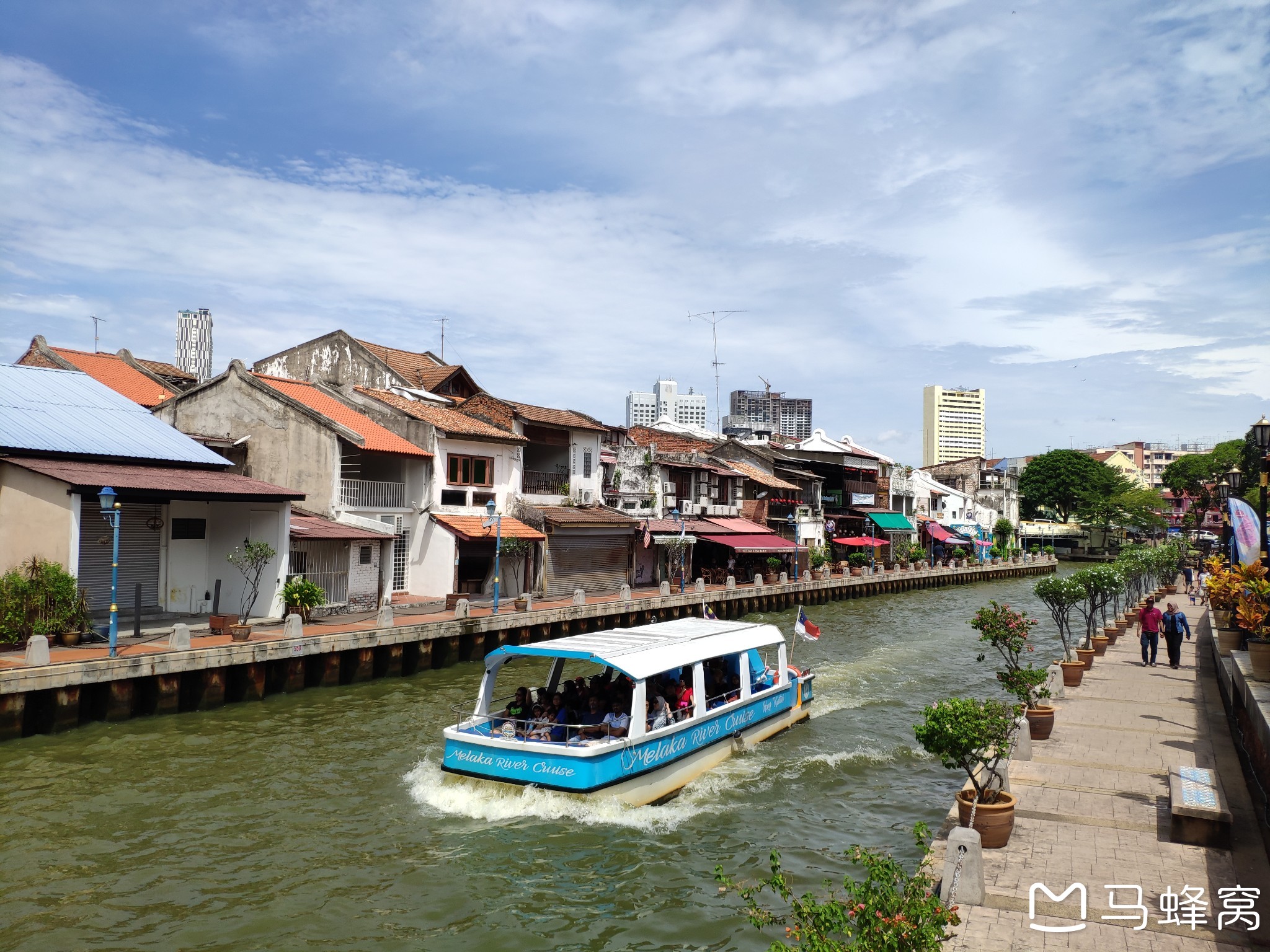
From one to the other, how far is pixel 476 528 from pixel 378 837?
20.7 m

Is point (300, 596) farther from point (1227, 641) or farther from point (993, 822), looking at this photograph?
point (1227, 641)

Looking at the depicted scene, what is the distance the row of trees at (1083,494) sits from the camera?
9656 cm

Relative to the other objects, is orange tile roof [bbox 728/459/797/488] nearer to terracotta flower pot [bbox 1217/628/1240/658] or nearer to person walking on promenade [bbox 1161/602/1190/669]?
person walking on promenade [bbox 1161/602/1190/669]

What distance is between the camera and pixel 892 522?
6806 cm

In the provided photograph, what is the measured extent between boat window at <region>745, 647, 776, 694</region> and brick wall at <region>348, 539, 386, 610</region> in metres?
14.6

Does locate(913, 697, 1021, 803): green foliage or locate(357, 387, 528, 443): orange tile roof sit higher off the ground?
locate(357, 387, 528, 443): orange tile roof

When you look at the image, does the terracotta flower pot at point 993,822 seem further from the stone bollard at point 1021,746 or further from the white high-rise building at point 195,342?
the white high-rise building at point 195,342

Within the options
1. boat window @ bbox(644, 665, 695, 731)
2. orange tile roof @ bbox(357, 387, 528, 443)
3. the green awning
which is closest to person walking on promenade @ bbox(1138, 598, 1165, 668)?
boat window @ bbox(644, 665, 695, 731)

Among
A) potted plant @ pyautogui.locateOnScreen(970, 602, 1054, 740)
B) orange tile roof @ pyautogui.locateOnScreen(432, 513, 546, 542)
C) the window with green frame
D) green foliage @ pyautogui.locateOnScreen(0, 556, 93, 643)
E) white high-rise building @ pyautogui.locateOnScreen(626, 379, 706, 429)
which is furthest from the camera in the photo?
white high-rise building @ pyautogui.locateOnScreen(626, 379, 706, 429)

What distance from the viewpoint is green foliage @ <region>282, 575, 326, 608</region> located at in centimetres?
2505

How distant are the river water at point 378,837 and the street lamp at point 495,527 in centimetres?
937

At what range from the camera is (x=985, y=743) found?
10305 millimetres

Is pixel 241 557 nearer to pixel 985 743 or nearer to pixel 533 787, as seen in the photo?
pixel 533 787

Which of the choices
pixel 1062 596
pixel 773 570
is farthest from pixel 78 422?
pixel 773 570
